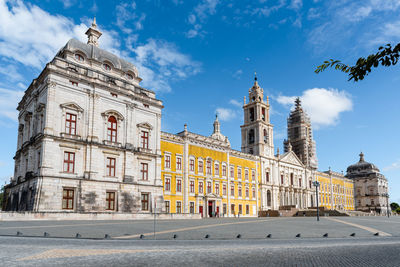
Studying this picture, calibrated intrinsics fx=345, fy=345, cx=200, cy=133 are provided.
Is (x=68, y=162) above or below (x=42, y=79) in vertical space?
below

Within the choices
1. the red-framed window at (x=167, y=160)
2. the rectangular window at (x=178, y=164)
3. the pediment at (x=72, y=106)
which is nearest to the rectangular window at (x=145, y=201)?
the red-framed window at (x=167, y=160)

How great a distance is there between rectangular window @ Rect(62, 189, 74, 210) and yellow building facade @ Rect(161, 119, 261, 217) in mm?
14830

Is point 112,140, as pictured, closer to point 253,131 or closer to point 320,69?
point 320,69

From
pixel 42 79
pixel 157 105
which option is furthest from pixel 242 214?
pixel 42 79

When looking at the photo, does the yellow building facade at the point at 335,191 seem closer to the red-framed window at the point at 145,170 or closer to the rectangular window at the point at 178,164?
the rectangular window at the point at 178,164

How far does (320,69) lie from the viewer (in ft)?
18.3

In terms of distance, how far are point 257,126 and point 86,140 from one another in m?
39.3

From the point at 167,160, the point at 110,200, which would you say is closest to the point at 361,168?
the point at 167,160

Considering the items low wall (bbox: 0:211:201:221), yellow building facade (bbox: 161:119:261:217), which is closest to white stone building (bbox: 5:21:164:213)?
low wall (bbox: 0:211:201:221)

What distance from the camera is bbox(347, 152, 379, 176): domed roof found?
107m

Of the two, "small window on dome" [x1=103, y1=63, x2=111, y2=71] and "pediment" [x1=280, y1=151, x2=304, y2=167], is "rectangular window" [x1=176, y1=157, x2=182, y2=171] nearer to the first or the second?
"small window on dome" [x1=103, y1=63, x2=111, y2=71]

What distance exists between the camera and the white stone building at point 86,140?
31.0 m

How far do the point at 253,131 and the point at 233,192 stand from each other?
52.5 ft

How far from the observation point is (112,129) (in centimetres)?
3594
